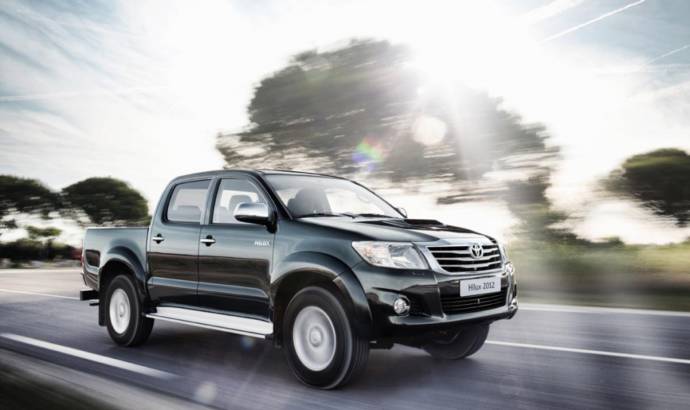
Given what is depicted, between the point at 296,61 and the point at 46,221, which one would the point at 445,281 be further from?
the point at 46,221

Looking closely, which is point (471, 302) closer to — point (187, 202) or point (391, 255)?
point (391, 255)

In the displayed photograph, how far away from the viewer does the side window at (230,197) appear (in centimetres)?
605

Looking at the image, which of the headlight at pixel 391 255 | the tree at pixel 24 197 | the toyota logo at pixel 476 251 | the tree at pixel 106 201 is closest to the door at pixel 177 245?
the headlight at pixel 391 255

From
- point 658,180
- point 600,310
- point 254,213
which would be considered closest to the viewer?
point 254,213

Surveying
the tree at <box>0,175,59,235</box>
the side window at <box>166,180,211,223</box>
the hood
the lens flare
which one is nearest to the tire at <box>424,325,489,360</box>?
the hood

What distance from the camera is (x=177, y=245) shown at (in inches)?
254

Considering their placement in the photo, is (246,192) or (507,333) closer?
(246,192)

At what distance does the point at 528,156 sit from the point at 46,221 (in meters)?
38.3

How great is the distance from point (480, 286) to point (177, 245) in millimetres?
3002

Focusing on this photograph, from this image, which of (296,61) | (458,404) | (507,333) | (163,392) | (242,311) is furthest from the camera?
(296,61)

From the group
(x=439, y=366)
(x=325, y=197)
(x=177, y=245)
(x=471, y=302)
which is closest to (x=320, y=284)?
(x=471, y=302)

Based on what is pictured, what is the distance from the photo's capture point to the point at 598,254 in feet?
46.8

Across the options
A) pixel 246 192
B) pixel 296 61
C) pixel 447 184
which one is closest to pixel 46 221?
pixel 296 61

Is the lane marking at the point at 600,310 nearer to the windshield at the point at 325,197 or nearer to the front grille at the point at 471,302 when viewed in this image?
the windshield at the point at 325,197
